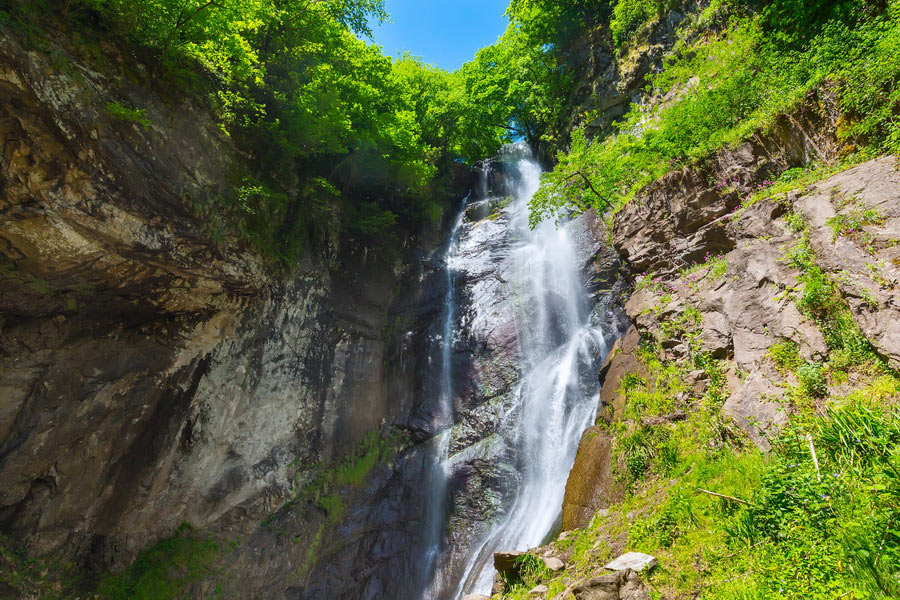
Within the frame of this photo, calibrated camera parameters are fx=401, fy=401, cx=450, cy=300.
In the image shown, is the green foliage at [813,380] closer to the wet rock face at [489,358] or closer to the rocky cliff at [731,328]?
the rocky cliff at [731,328]

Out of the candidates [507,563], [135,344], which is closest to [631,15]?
[507,563]

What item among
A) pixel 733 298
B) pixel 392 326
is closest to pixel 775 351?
pixel 733 298

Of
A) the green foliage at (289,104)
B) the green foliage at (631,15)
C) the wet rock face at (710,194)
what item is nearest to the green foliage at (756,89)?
the wet rock face at (710,194)

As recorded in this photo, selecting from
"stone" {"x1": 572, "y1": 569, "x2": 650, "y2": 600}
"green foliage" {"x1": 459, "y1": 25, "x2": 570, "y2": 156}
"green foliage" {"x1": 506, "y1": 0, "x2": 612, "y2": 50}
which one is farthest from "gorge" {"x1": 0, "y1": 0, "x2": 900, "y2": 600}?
"green foliage" {"x1": 506, "y1": 0, "x2": 612, "y2": 50}

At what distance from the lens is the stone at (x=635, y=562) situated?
336 cm

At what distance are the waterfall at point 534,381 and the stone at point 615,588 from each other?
4.99 metres

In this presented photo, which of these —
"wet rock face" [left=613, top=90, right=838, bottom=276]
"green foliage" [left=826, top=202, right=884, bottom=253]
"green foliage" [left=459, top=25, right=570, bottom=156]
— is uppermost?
"green foliage" [left=459, top=25, right=570, bottom=156]

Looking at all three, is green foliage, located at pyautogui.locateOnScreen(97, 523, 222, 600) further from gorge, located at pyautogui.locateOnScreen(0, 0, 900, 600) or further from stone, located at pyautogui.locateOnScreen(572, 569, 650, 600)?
stone, located at pyautogui.locateOnScreen(572, 569, 650, 600)

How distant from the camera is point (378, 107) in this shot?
13789 millimetres

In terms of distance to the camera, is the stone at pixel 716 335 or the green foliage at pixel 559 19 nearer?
the stone at pixel 716 335

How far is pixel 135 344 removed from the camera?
8750 mm

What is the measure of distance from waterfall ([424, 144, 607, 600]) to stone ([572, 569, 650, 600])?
4.99 metres

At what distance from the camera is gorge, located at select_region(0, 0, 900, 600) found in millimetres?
3918

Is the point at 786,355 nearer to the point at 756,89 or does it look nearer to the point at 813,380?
the point at 813,380
